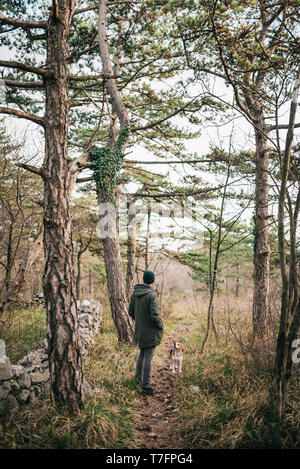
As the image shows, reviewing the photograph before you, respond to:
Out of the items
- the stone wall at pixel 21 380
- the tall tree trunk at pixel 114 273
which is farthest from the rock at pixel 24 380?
the tall tree trunk at pixel 114 273

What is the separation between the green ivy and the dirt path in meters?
4.18

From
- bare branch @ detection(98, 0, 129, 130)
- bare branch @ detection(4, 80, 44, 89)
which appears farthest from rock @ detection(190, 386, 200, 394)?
bare branch @ detection(98, 0, 129, 130)

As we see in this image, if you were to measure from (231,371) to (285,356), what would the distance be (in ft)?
5.53

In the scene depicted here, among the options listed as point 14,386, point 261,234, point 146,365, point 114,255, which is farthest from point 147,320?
point 261,234

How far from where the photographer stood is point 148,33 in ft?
20.8

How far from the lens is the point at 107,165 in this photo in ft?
21.2

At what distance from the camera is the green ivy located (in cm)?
629

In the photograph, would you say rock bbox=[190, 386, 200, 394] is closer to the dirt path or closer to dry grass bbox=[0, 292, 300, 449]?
dry grass bbox=[0, 292, 300, 449]

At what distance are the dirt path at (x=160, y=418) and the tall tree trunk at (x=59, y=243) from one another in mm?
981

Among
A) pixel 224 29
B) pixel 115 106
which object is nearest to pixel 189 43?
pixel 224 29

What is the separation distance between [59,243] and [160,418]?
2.97m

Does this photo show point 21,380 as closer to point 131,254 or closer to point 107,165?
point 107,165

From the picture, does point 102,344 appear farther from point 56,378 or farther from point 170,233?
point 170,233

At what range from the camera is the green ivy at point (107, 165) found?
629 centimetres
